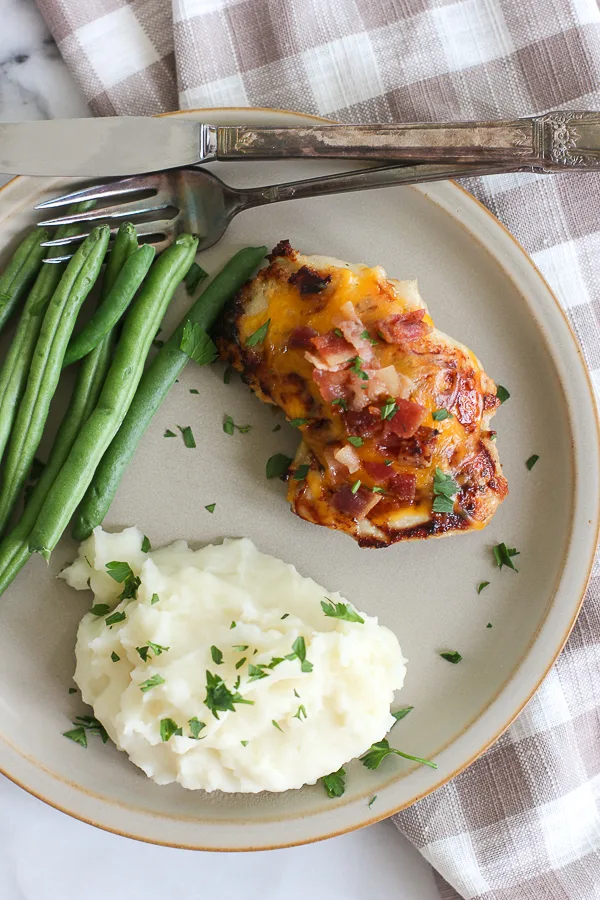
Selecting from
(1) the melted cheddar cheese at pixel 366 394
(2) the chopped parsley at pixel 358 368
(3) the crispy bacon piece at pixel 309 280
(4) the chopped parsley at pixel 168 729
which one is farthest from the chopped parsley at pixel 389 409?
(4) the chopped parsley at pixel 168 729

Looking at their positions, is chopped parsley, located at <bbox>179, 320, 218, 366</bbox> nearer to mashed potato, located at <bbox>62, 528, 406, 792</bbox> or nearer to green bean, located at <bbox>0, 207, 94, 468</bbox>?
green bean, located at <bbox>0, 207, 94, 468</bbox>

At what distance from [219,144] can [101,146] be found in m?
0.69

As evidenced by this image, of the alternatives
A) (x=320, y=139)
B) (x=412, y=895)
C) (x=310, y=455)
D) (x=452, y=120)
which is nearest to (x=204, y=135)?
(x=320, y=139)

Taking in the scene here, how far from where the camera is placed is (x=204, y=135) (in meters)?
4.27

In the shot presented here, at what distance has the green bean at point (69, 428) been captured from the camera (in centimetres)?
429

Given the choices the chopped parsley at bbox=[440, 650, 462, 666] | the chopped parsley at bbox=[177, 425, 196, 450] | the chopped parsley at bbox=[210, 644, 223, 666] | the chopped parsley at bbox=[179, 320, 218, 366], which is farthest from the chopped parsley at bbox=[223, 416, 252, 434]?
the chopped parsley at bbox=[440, 650, 462, 666]

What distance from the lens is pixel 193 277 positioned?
15.0ft

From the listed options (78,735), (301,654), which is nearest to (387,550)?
(301,654)

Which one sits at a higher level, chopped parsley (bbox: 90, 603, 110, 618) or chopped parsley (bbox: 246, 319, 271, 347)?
chopped parsley (bbox: 246, 319, 271, 347)

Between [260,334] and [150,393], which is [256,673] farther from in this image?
[260,334]

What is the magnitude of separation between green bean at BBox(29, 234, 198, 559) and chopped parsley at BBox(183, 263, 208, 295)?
0.57ft

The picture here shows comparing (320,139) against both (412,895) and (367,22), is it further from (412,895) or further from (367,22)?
(412,895)

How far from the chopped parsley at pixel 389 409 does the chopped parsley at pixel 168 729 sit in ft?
6.82

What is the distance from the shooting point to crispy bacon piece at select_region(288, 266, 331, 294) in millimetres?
4133
